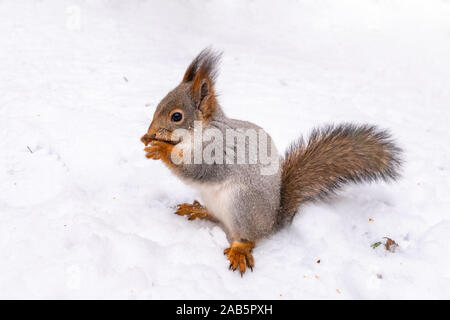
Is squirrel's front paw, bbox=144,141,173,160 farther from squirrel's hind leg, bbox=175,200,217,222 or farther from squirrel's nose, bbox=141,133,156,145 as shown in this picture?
squirrel's hind leg, bbox=175,200,217,222

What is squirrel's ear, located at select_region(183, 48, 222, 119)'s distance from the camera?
1560 millimetres

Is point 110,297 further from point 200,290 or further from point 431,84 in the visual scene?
point 431,84

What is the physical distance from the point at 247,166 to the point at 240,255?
37cm

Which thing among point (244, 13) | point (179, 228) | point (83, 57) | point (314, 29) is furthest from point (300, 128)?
point (244, 13)

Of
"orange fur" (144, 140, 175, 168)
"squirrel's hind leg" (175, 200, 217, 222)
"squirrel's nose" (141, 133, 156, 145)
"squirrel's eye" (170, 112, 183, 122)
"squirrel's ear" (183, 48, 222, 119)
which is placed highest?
"squirrel's ear" (183, 48, 222, 119)

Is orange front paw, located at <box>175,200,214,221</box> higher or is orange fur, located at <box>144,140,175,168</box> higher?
A: orange fur, located at <box>144,140,175,168</box>

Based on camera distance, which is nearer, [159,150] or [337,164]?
[159,150]

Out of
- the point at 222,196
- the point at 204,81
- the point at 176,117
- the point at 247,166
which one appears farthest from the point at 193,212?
the point at 204,81

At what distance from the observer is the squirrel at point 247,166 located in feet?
5.14

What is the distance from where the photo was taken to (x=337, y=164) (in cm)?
172

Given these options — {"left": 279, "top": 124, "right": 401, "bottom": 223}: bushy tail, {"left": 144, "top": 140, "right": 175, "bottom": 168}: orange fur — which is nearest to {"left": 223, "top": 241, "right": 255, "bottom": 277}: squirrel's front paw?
{"left": 279, "top": 124, "right": 401, "bottom": 223}: bushy tail

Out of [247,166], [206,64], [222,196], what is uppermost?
[206,64]

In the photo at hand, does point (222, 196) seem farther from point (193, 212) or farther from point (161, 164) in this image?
point (161, 164)
